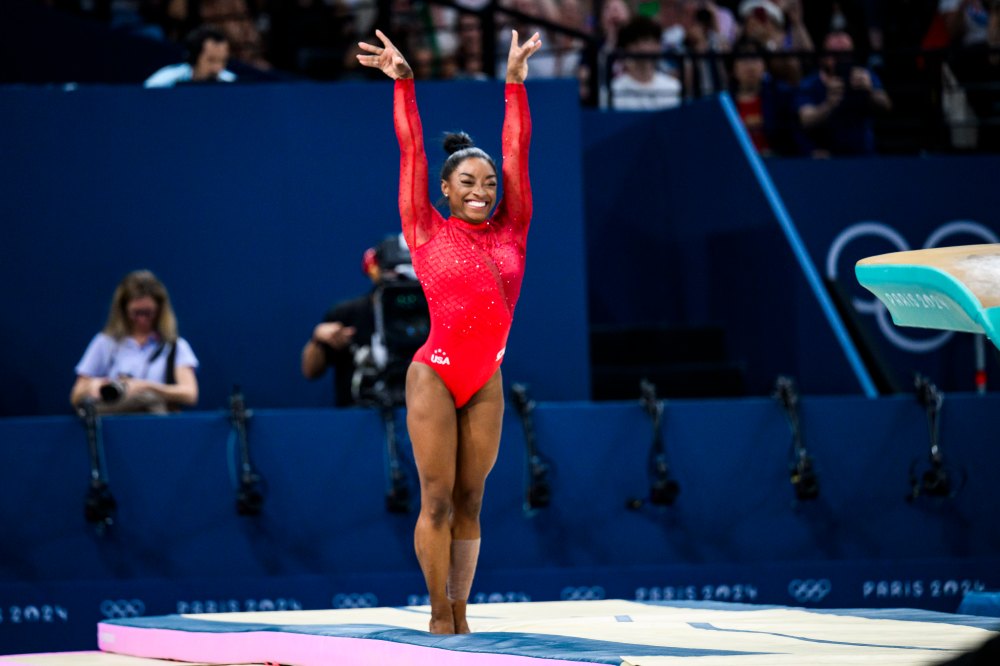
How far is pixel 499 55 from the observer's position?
8719 millimetres

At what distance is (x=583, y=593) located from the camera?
582 cm

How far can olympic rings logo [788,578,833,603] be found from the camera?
19.1ft

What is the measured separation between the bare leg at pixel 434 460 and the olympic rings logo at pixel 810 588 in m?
2.34

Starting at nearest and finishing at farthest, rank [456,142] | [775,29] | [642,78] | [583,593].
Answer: [456,142]
[583,593]
[642,78]
[775,29]

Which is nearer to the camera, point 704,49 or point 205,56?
→ point 205,56

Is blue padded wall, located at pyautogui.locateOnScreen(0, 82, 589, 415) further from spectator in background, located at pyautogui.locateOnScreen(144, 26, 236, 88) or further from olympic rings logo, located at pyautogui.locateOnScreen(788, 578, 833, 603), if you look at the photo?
olympic rings logo, located at pyautogui.locateOnScreen(788, 578, 833, 603)

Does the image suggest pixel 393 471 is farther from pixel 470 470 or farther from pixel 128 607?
pixel 470 470

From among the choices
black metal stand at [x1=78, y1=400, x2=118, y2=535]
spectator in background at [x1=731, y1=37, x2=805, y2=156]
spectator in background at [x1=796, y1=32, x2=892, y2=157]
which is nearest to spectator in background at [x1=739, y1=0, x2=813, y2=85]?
spectator in background at [x1=731, y1=37, x2=805, y2=156]

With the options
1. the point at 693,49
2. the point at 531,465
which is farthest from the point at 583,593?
the point at 693,49

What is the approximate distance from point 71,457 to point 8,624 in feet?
2.31

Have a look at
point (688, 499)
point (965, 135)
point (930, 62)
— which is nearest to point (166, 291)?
point (688, 499)

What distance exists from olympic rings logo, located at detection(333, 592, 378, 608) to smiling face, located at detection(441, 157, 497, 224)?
225cm

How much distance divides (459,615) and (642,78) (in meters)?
4.97

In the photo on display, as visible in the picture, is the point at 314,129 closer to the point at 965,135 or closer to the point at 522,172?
the point at 522,172
